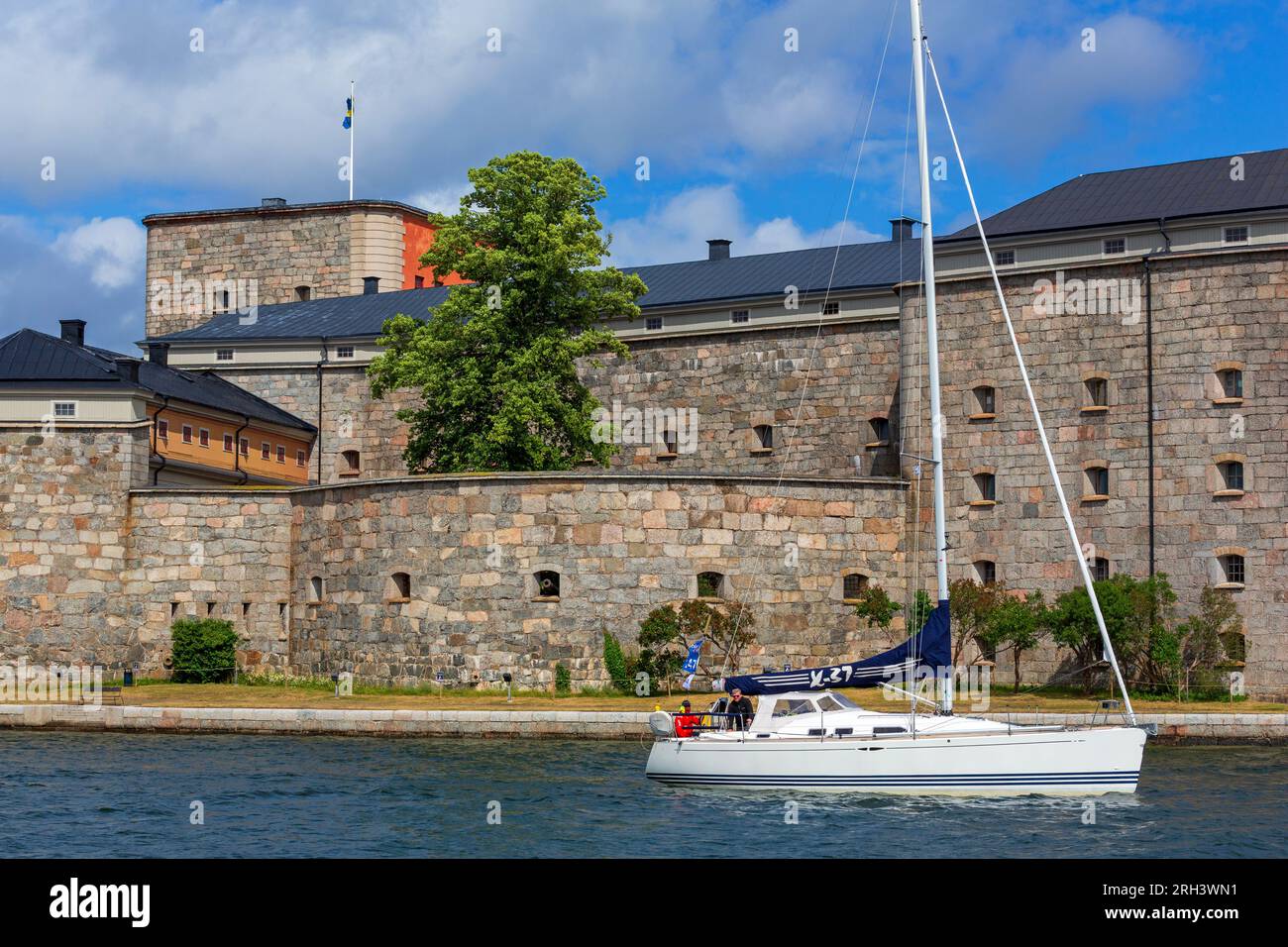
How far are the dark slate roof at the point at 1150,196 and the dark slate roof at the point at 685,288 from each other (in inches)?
242

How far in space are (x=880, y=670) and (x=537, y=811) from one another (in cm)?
790

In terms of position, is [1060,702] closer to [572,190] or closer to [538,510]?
[538,510]

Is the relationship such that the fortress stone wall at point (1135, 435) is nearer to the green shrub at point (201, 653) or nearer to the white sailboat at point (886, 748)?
the white sailboat at point (886, 748)

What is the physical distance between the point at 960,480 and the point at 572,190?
1506 cm

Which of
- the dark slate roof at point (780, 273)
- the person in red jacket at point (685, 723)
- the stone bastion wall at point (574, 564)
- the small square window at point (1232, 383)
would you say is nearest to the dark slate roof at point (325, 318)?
the dark slate roof at point (780, 273)

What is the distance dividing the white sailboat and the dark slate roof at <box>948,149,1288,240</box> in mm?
18050

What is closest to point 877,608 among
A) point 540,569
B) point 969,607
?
point 969,607

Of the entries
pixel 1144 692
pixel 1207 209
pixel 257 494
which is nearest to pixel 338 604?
pixel 257 494

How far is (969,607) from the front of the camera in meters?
43.7

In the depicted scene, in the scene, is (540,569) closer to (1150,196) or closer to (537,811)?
(537,811)

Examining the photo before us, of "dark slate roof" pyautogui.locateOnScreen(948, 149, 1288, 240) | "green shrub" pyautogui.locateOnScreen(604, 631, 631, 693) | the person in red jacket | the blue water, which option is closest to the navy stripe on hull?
the blue water

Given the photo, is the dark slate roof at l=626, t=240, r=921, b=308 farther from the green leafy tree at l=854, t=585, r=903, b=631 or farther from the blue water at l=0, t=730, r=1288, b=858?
the blue water at l=0, t=730, r=1288, b=858

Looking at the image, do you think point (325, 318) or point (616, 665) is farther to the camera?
point (325, 318)
